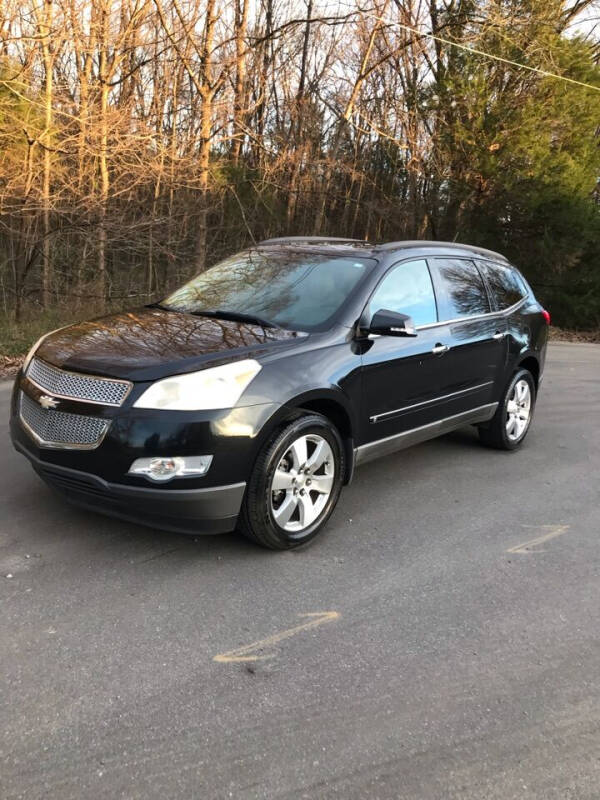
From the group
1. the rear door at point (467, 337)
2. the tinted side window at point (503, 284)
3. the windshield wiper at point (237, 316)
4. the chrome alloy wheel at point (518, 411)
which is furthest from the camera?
the chrome alloy wheel at point (518, 411)

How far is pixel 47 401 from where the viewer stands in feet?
11.5

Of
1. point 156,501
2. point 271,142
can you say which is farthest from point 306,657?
point 271,142

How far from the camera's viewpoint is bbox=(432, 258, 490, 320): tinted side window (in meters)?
5.00

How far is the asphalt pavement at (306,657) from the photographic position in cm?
222

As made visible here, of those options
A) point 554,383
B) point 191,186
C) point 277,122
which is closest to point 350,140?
point 277,122

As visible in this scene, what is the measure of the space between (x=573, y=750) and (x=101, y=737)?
1.69 m

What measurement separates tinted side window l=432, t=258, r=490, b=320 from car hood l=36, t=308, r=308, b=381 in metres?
1.58

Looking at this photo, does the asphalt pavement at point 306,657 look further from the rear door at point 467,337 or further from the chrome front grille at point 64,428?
the rear door at point 467,337

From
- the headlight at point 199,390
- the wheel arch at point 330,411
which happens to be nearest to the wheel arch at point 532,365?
the wheel arch at point 330,411

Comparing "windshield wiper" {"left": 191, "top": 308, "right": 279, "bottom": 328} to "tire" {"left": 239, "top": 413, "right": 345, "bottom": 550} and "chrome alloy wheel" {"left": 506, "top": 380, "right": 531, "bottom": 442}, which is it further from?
"chrome alloy wheel" {"left": 506, "top": 380, "right": 531, "bottom": 442}

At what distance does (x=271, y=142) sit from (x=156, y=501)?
1591 cm

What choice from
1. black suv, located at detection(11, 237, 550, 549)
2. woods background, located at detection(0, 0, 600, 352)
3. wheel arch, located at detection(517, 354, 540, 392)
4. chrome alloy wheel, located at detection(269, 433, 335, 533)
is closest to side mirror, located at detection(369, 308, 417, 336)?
black suv, located at detection(11, 237, 550, 549)

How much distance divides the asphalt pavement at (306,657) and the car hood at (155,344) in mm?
994

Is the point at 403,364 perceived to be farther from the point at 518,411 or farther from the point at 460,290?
the point at 518,411
